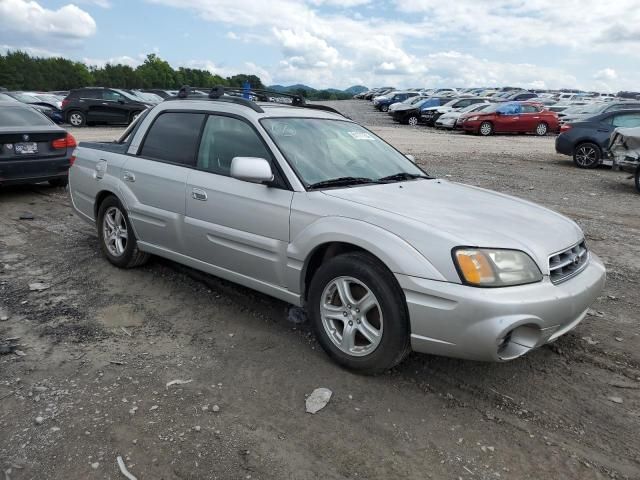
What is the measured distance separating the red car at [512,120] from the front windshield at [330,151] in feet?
65.6

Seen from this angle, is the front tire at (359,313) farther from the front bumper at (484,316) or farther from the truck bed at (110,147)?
the truck bed at (110,147)

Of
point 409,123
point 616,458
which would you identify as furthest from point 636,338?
point 409,123

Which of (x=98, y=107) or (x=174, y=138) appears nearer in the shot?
(x=174, y=138)

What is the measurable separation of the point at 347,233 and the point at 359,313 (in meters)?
0.50

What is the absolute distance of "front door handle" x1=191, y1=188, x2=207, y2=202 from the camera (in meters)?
4.20

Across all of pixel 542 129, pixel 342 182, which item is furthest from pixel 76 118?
pixel 342 182

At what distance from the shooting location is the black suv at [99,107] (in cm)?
2402

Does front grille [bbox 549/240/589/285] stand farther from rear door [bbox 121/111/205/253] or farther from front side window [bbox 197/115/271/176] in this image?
rear door [bbox 121/111/205/253]

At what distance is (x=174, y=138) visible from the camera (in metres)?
4.70

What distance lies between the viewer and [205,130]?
4.46 m

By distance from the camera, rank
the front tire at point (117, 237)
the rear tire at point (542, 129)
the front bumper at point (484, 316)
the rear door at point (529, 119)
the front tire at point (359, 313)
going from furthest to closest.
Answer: the rear tire at point (542, 129) → the rear door at point (529, 119) → the front tire at point (117, 237) → the front tire at point (359, 313) → the front bumper at point (484, 316)

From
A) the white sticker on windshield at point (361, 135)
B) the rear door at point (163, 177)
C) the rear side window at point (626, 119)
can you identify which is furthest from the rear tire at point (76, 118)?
the white sticker on windshield at point (361, 135)

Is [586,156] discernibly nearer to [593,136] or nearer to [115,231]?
[593,136]

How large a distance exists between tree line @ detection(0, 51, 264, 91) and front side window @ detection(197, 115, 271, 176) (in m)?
82.0
